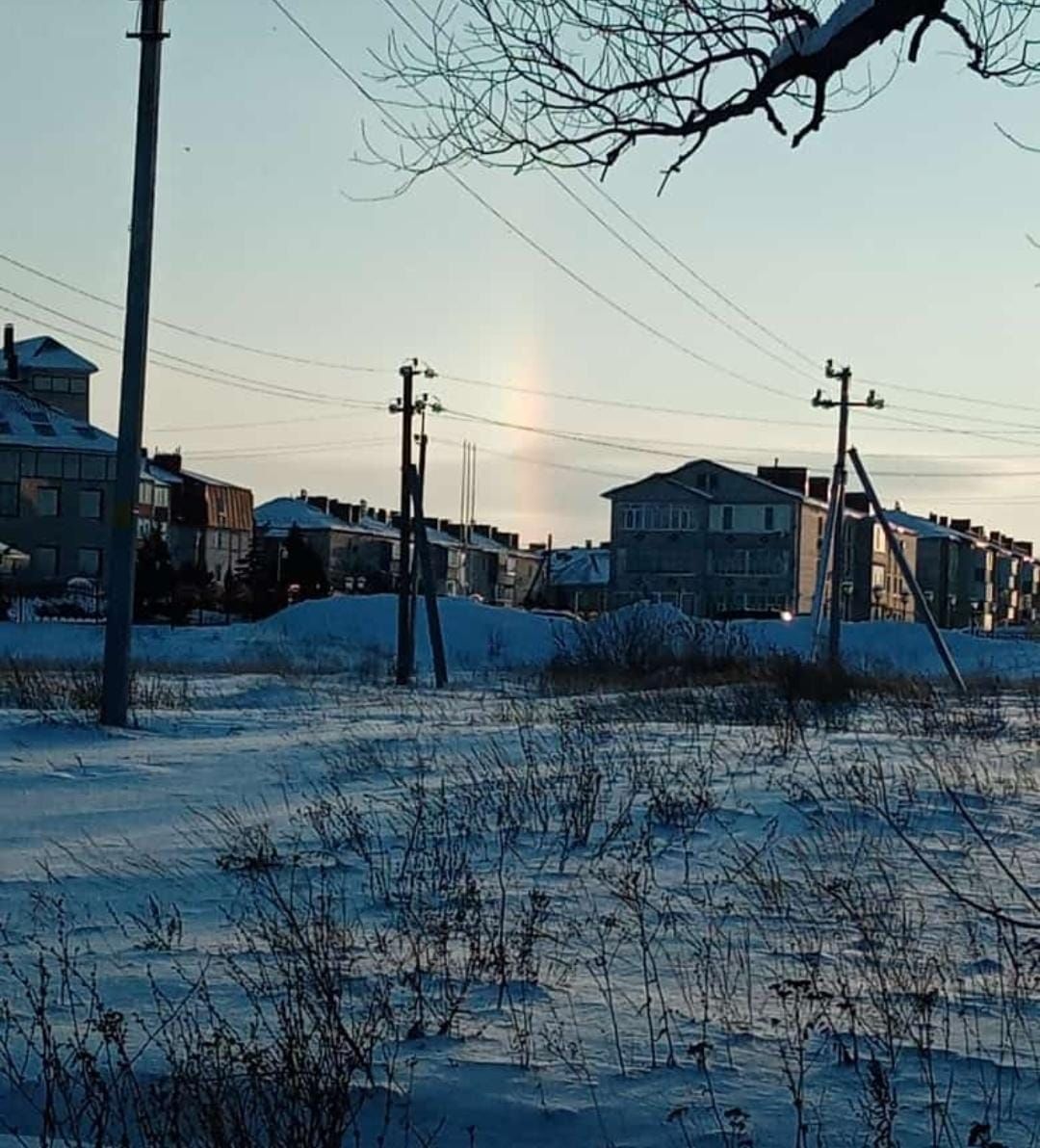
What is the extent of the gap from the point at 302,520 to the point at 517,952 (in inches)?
4149

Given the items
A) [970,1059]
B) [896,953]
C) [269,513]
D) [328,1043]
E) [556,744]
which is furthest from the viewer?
[269,513]

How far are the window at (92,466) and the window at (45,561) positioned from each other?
3.87 m

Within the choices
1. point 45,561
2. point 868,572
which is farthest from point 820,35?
point 868,572

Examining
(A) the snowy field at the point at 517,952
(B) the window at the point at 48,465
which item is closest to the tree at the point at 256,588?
(B) the window at the point at 48,465

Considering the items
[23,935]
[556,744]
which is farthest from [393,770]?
[23,935]

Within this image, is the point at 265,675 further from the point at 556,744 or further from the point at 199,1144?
the point at 199,1144

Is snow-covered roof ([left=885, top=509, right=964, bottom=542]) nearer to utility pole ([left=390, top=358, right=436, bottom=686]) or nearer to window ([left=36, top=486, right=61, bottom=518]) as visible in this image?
window ([left=36, top=486, right=61, bottom=518])

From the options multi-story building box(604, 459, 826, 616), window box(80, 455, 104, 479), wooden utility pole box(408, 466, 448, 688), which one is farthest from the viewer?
multi-story building box(604, 459, 826, 616)

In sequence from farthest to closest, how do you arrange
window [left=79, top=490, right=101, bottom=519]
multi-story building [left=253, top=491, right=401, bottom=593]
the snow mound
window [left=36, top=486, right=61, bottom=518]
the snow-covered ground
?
multi-story building [left=253, top=491, right=401, bottom=593] → window [left=79, top=490, right=101, bottom=519] → window [left=36, top=486, right=61, bottom=518] → the snow mound → the snow-covered ground

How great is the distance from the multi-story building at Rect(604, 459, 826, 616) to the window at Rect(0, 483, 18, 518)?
1167 inches

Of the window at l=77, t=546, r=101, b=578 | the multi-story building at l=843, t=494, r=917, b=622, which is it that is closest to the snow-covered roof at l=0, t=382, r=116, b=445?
the window at l=77, t=546, r=101, b=578

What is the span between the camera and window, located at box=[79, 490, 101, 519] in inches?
3039

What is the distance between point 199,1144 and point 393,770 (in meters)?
8.18

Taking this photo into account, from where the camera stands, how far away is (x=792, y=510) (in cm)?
8444
